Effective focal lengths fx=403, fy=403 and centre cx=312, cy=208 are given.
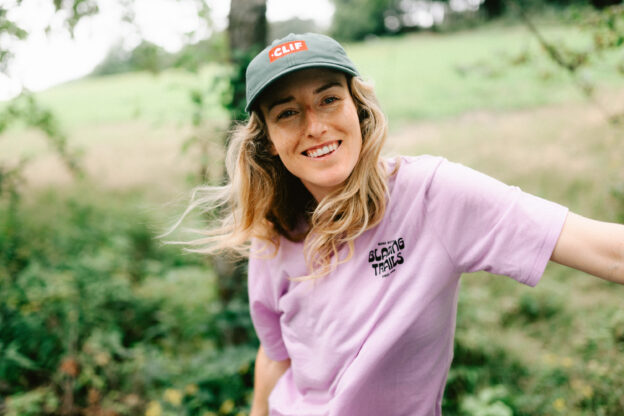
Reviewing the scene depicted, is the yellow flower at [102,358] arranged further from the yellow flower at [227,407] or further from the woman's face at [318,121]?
the woman's face at [318,121]

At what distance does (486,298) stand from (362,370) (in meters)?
3.47

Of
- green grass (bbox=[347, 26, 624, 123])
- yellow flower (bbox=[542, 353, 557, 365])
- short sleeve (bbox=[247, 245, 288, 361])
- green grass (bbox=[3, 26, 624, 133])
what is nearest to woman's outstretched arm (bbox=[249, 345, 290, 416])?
short sleeve (bbox=[247, 245, 288, 361])

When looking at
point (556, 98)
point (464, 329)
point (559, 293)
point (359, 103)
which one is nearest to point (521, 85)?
point (556, 98)

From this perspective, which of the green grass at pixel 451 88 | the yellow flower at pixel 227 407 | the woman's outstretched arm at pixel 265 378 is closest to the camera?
the woman's outstretched arm at pixel 265 378

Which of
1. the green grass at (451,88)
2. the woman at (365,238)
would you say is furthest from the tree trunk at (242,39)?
the green grass at (451,88)

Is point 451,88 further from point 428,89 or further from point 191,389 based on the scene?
point 191,389

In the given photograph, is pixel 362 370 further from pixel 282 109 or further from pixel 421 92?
pixel 421 92

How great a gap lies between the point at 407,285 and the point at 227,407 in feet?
7.29

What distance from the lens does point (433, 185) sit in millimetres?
1302

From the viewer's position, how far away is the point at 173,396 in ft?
10.1

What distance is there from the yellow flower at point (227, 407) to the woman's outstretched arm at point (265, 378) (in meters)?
1.08

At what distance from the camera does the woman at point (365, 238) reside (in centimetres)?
119

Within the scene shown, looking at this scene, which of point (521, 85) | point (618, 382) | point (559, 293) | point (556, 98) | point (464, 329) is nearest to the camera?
point (618, 382)

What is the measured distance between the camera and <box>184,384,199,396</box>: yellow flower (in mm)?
3117
